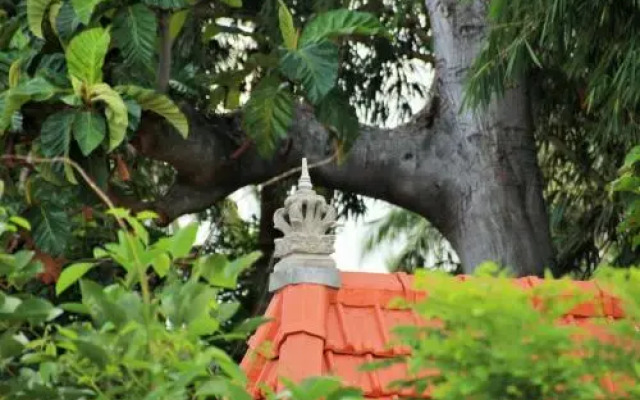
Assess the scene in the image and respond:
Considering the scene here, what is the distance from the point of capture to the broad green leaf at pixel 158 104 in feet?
30.5

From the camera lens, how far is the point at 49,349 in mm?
3650

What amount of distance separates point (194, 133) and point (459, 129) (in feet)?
6.03

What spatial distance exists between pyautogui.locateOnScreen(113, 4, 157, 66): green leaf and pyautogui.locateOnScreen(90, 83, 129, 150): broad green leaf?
0.37 m

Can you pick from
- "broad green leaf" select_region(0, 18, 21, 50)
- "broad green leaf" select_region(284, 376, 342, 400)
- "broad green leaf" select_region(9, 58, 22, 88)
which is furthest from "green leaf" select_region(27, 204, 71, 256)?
"broad green leaf" select_region(284, 376, 342, 400)

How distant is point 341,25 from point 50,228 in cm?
196

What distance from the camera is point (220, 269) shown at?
3.59 meters

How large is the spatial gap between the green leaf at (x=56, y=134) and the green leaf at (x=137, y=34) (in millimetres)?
515

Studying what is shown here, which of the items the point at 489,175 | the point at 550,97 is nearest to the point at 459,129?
the point at 489,175

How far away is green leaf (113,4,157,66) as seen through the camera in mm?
9422

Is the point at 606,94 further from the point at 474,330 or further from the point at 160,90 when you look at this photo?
the point at 474,330

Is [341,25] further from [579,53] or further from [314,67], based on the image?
[579,53]

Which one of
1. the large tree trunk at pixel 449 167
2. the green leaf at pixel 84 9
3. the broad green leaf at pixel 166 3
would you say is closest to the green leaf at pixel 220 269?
the green leaf at pixel 84 9

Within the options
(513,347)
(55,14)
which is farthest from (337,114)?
(513,347)

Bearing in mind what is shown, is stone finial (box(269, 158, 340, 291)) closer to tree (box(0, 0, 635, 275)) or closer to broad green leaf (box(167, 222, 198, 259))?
tree (box(0, 0, 635, 275))
